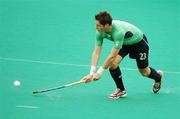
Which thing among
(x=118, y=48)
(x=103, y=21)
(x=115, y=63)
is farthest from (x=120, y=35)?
(x=115, y=63)

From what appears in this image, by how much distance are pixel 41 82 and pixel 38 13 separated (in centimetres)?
493

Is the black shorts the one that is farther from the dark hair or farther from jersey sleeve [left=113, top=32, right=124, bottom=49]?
the dark hair

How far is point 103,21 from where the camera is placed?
766 cm

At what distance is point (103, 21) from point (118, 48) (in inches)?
19.0

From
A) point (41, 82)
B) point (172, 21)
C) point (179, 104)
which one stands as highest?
point (172, 21)

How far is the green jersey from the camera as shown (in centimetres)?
792

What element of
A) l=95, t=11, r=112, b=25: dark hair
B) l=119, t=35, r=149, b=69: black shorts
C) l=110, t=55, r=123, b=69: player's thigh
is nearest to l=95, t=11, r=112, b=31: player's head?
l=95, t=11, r=112, b=25: dark hair

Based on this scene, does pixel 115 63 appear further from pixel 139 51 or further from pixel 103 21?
pixel 103 21

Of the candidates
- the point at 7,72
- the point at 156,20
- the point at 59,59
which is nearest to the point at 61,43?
the point at 59,59

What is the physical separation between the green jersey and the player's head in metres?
0.17

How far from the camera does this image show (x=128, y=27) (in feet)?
27.2

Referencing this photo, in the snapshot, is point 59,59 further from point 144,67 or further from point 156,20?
point 156,20

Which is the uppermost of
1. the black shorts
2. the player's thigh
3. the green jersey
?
the green jersey

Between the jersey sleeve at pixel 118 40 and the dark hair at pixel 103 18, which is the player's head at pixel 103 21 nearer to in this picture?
the dark hair at pixel 103 18
